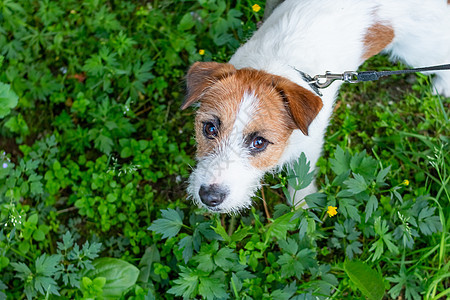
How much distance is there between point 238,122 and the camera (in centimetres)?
248

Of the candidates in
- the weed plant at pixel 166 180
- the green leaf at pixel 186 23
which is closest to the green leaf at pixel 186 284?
the weed plant at pixel 166 180

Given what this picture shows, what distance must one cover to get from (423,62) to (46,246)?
3.75 metres

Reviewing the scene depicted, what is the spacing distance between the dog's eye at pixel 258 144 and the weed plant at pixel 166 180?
0.92 ft

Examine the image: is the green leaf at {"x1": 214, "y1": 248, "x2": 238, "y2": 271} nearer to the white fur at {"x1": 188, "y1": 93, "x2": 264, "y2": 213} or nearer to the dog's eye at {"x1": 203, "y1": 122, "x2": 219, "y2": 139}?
the white fur at {"x1": 188, "y1": 93, "x2": 264, "y2": 213}

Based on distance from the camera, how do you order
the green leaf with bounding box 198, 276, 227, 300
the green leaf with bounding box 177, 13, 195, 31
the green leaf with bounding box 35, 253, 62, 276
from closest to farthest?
the green leaf with bounding box 198, 276, 227, 300 < the green leaf with bounding box 35, 253, 62, 276 < the green leaf with bounding box 177, 13, 195, 31

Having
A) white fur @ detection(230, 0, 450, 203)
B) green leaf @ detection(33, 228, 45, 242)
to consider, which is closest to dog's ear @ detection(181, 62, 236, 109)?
white fur @ detection(230, 0, 450, 203)

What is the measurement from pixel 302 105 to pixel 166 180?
174 centimetres

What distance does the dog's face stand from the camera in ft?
8.13

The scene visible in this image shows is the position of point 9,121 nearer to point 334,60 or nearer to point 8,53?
point 8,53

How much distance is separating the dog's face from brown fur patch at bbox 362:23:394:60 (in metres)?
0.87

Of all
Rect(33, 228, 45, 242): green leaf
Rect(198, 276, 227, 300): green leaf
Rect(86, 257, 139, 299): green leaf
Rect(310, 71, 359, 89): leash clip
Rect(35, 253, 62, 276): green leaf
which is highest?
Rect(310, 71, 359, 89): leash clip

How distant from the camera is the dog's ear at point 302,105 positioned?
2.43 m

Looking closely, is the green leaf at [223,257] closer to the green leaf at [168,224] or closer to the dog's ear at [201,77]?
the green leaf at [168,224]

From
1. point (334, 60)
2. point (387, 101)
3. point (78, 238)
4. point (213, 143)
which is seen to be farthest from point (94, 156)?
point (387, 101)
